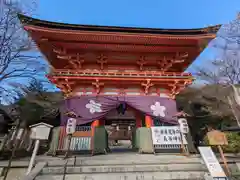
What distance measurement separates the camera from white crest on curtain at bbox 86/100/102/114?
7.82m

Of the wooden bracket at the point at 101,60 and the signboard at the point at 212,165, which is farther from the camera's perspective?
the wooden bracket at the point at 101,60

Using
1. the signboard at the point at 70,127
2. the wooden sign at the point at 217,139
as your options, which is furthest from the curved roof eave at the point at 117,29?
the wooden sign at the point at 217,139

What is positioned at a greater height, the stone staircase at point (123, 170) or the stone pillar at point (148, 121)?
the stone pillar at point (148, 121)

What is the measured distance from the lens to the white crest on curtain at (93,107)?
25.6 ft

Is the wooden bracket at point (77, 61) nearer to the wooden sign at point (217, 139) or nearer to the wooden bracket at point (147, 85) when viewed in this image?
the wooden bracket at point (147, 85)

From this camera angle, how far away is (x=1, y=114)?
1334 centimetres

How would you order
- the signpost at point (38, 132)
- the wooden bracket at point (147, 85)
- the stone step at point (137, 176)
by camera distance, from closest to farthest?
the stone step at point (137, 176)
the signpost at point (38, 132)
the wooden bracket at point (147, 85)

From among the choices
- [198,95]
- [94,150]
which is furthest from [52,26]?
[198,95]

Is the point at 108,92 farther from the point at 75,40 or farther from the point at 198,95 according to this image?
the point at 198,95

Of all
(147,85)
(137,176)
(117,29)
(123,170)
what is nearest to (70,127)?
(123,170)

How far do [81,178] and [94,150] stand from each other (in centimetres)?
260

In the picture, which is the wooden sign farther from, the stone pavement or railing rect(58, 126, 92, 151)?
railing rect(58, 126, 92, 151)

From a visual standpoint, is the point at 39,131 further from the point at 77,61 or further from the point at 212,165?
the point at 212,165

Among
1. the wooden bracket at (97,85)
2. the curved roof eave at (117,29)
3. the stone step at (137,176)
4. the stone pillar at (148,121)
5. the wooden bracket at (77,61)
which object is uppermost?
the curved roof eave at (117,29)
